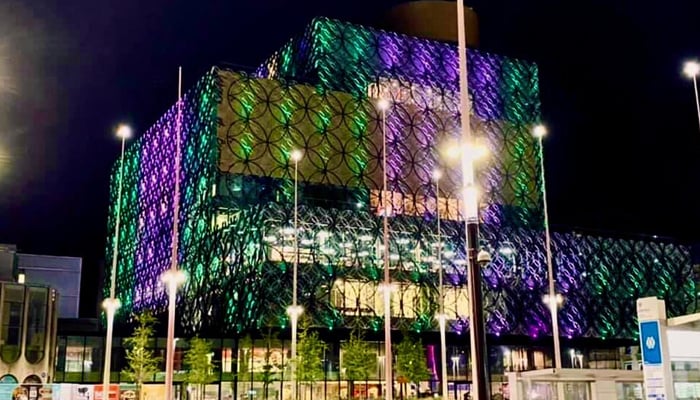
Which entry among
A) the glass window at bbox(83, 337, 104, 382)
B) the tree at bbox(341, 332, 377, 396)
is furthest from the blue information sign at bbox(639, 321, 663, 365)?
the glass window at bbox(83, 337, 104, 382)

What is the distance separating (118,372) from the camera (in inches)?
3049

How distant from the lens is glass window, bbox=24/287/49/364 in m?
63.0

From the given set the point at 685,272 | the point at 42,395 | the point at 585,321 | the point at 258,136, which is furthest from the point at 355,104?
the point at 42,395

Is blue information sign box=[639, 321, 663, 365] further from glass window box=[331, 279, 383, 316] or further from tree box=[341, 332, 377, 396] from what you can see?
glass window box=[331, 279, 383, 316]

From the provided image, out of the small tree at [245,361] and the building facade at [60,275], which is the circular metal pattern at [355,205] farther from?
the building facade at [60,275]

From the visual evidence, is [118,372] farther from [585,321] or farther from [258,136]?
[585,321]

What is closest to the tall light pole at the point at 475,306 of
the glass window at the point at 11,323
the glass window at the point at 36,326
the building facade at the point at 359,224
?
the glass window at the point at 11,323

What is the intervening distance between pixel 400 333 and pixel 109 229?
61857 millimetres

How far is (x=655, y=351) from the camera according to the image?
82.3ft

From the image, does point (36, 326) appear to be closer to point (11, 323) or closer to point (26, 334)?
point (26, 334)

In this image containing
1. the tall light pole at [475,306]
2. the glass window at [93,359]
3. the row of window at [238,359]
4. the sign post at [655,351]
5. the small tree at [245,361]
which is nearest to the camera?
the tall light pole at [475,306]

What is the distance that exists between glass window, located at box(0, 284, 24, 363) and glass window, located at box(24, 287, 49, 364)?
738 millimetres

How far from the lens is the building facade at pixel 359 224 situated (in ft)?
269

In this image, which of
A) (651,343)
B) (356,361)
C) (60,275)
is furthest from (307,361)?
(60,275)
